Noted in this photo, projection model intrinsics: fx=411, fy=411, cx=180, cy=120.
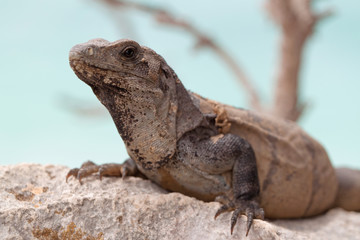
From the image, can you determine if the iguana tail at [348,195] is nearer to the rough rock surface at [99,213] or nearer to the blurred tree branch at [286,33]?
the rough rock surface at [99,213]

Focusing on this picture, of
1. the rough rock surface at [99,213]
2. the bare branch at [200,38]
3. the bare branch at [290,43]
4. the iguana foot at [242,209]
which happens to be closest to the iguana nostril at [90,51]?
the rough rock surface at [99,213]

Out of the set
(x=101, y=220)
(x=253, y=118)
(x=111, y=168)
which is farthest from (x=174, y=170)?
(x=253, y=118)

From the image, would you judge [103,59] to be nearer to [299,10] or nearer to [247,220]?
[247,220]

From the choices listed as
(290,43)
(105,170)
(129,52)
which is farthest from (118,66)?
(290,43)

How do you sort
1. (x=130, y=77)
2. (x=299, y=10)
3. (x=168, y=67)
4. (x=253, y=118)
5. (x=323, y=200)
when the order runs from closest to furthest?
1. (x=130, y=77)
2. (x=168, y=67)
3. (x=253, y=118)
4. (x=323, y=200)
5. (x=299, y=10)

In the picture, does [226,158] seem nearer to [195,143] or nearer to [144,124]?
[195,143]

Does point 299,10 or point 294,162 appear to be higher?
point 299,10

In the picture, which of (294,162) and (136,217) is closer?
(136,217)

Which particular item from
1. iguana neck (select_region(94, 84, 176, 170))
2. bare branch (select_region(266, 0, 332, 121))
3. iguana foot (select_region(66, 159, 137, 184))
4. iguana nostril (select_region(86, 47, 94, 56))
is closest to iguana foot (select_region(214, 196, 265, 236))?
iguana neck (select_region(94, 84, 176, 170))
